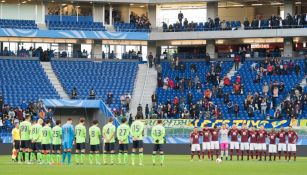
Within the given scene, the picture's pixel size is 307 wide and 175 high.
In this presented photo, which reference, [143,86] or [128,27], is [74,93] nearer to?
[143,86]

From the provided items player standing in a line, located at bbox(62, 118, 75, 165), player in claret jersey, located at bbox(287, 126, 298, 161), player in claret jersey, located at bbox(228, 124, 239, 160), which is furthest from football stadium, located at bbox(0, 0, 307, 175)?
player standing in a line, located at bbox(62, 118, 75, 165)

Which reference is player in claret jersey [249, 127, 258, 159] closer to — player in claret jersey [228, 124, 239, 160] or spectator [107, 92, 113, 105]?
player in claret jersey [228, 124, 239, 160]

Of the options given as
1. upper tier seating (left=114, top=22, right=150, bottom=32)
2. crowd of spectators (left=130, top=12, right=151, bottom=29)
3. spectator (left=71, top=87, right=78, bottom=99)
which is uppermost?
crowd of spectators (left=130, top=12, right=151, bottom=29)

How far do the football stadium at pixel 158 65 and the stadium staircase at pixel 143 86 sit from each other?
9cm

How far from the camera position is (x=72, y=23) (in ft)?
286

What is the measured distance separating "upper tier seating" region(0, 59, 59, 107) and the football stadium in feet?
0.33

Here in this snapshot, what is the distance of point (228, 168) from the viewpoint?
4447 cm

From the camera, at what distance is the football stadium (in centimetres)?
7181

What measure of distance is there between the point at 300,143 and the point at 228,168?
20.5 m

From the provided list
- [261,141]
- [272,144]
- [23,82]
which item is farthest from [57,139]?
[23,82]

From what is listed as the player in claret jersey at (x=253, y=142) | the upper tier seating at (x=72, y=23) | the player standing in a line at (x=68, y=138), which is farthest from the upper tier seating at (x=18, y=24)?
the player standing in a line at (x=68, y=138)

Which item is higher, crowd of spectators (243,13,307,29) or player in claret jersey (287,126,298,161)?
crowd of spectators (243,13,307,29)

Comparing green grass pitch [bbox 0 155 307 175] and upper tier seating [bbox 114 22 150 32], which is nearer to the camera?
green grass pitch [bbox 0 155 307 175]

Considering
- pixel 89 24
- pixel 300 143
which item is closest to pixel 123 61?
pixel 89 24
